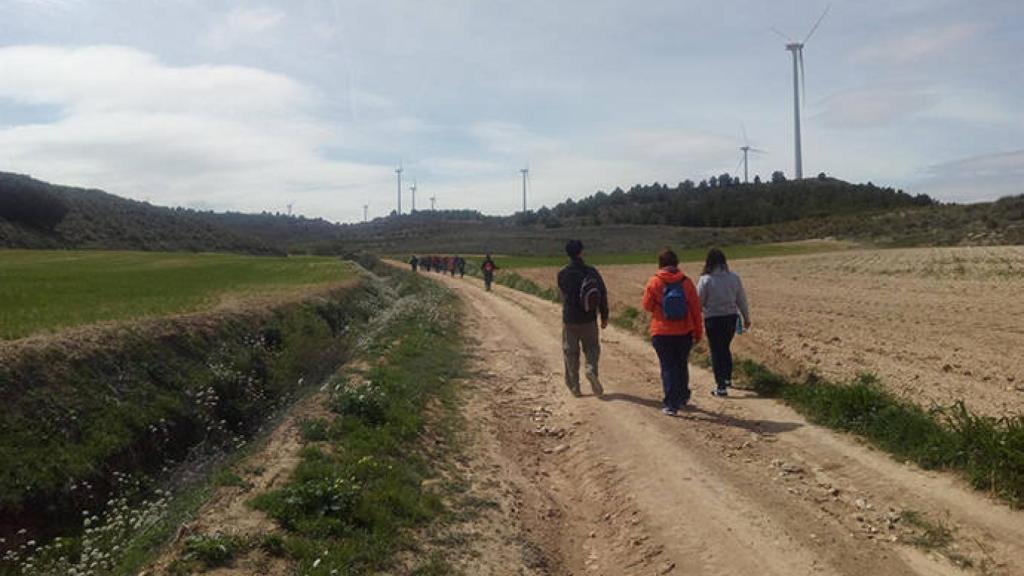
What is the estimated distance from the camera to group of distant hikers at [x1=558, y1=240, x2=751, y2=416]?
10.1 meters

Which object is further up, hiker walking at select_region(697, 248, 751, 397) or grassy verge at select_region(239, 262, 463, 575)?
hiker walking at select_region(697, 248, 751, 397)

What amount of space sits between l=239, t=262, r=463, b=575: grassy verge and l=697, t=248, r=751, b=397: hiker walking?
148 inches

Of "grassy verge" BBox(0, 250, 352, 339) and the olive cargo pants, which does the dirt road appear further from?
"grassy verge" BBox(0, 250, 352, 339)

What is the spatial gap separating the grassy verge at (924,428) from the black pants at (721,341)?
2.19ft

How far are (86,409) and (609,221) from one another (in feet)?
485

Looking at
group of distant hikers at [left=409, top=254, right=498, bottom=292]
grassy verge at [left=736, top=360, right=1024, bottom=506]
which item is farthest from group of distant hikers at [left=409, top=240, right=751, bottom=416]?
group of distant hikers at [left=409, top=254, right=498, bottom=292]

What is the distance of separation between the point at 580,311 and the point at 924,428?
4963 millimetres

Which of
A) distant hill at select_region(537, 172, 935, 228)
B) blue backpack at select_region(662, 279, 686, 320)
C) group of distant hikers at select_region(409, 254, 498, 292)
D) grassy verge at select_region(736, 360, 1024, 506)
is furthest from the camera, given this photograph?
distant hill at select_region(537, 172, 935, 228)

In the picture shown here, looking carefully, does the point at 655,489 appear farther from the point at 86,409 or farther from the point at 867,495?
the point at 86,409

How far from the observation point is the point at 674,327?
10117 mm

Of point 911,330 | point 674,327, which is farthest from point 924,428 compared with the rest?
point 911,330

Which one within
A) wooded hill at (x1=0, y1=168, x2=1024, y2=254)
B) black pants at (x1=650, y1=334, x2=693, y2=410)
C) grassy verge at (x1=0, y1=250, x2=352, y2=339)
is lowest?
black pants at (x1=650, y1=334, x2=693, y2=410)

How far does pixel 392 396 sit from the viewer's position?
11117mm

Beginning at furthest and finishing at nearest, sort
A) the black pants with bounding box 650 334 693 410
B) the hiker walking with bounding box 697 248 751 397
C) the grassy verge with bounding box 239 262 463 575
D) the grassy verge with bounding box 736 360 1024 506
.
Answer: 1. the hiker walking with bounding box 697 248 751 397
2. the black pants with bounding box 650 334 693 410
3. the grassy verge with bounding box 736 360 1024 506
4. the grassy verge with bounding box 239 262 463 575
